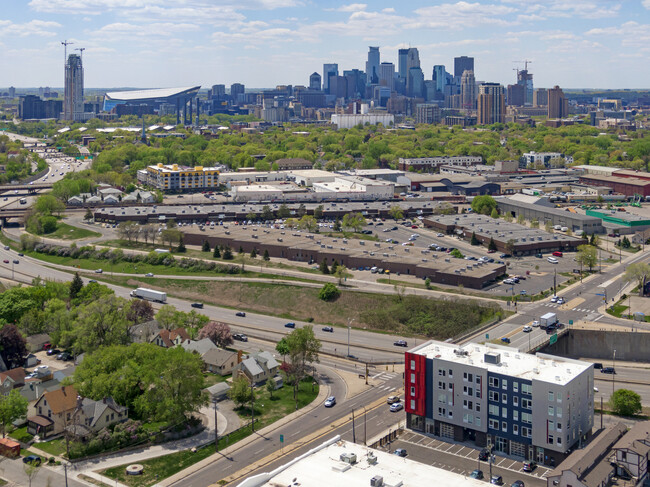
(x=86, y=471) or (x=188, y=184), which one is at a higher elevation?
(x=188, y=184)

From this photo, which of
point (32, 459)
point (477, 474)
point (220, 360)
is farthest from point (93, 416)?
point (477, 474)

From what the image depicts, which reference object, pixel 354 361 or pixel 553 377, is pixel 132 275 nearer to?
pixel 354 361

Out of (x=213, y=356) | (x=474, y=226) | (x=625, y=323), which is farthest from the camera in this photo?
(x=474, y=226)

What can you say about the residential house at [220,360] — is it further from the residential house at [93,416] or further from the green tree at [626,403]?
the green tree at [626,403]

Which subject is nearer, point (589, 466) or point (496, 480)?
point (589, 466)

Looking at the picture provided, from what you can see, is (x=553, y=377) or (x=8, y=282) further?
(x=8, y=282)

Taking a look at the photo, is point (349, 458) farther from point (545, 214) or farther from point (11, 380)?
point (545, 214)

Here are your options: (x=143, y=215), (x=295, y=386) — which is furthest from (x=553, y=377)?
(x=143, y=215)
